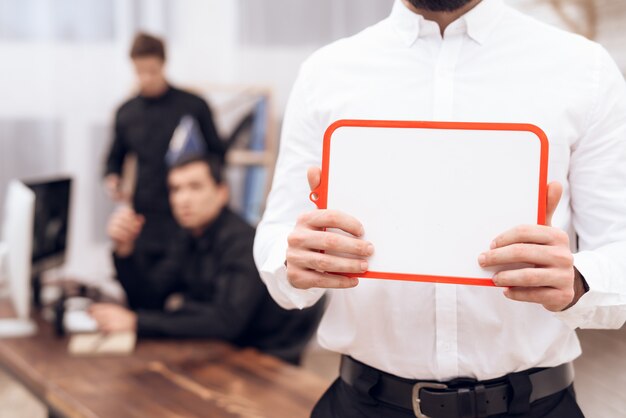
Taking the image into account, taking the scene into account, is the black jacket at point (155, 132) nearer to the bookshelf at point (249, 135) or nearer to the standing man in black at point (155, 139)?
the standing man in black at point (155, 139)

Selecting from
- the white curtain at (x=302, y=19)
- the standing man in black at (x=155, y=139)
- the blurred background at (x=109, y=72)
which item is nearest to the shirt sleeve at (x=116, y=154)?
the standing man in black at (x=155, y=139)

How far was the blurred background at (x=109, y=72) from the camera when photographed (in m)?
4.09

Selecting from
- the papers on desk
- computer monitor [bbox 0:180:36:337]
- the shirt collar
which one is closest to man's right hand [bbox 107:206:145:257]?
computer monitor [bbox 0:180:36:337]

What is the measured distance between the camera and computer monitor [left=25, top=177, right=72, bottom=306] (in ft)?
8.04

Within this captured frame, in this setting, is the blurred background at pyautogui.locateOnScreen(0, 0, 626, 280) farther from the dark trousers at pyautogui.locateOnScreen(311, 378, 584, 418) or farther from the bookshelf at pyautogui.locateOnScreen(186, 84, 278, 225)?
the dark trousers at pyautogui.locateOnScreen(311, 378, 584, 418)

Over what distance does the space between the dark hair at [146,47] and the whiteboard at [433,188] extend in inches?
109

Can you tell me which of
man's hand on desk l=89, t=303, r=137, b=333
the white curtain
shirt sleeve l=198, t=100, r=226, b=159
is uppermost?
the white curtain

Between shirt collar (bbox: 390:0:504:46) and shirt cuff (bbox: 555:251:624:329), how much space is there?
13.9 inches

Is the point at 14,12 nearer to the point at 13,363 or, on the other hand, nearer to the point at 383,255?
the point at 13,363

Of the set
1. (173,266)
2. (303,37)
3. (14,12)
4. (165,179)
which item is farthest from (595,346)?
(14,12)

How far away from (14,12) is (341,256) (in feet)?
12.0

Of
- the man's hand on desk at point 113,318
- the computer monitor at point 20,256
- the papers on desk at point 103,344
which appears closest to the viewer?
the papers on desk at point 103,344

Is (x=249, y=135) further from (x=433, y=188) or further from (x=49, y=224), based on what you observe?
(x=433, y=188)

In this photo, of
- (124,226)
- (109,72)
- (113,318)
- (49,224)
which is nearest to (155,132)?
(109,72)
